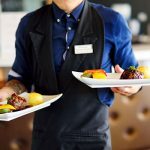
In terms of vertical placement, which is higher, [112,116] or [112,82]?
[112,82]

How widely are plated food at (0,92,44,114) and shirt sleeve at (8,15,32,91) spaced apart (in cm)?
15

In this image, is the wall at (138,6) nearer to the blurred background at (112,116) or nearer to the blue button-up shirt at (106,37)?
the blurred background at (112,116)

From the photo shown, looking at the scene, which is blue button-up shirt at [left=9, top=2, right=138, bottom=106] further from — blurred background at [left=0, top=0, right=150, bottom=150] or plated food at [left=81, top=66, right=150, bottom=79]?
blurred background at [left=0, top=0, right=150, bottom=150]

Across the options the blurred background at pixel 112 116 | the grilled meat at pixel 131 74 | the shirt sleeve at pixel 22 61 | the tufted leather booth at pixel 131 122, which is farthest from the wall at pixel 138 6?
the grilled meat at pixel 131 74

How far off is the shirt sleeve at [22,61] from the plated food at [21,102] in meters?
0.15

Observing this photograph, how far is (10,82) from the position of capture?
4.28 ft

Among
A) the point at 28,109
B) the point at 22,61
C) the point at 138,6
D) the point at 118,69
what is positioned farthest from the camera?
the point at 138,6

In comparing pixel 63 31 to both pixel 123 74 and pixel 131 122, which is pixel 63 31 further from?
pixel 131 122

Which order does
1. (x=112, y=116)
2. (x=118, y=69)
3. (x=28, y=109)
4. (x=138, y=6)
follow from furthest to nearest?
(x=138, y=6), (x=112, y=116), (x=118, y=69), (x=28, y=109)

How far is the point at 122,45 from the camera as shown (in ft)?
4.01

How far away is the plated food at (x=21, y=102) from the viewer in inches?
44.0

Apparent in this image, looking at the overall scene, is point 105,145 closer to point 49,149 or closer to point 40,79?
point 49,149

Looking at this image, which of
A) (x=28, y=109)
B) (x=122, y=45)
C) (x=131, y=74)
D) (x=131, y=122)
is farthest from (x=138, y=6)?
(x=28, y=109)

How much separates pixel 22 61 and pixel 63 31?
0.18 m
